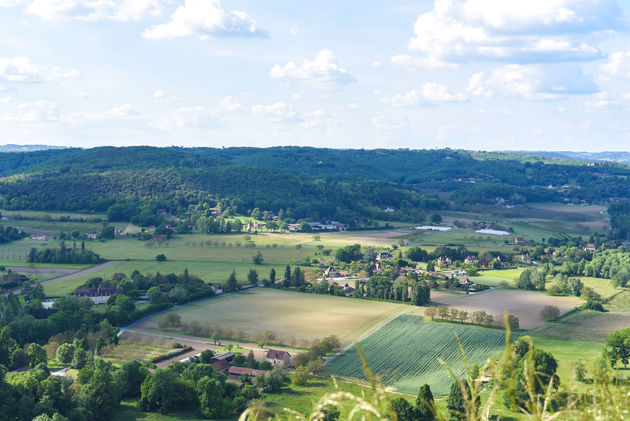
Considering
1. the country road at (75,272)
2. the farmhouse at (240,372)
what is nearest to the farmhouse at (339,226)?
the country road at (75,272)

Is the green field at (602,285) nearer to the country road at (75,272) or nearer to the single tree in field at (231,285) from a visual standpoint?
the single tree in field at (231,285)

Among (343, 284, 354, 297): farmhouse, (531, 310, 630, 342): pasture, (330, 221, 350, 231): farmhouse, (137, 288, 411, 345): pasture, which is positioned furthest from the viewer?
(330, 221, 350, 231): farmhouse

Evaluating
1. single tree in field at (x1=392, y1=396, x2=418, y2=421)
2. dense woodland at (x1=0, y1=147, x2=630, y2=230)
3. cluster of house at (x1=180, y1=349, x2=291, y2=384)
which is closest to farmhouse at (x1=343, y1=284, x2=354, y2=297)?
cluster of house at (x1=180, y1=349, x2=291, y2=384)

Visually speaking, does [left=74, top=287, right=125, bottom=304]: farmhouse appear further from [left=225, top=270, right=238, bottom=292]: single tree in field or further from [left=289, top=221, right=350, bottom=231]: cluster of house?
[left=289, top=221, right=350, bottom=231]: cluster of house

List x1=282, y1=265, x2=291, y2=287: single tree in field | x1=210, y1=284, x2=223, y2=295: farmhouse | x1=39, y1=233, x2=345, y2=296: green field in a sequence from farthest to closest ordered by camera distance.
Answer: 1. x1=39, y1=233, x2=345, y2=296: green field
2. x1=282, y1=265, x2=291, y2=287: single tree in field
3. x1=210, y1=284, x2=223, y2=295: farmhouse

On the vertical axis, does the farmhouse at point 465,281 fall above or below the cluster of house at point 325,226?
below

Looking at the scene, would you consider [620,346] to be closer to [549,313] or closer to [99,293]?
[549,313]

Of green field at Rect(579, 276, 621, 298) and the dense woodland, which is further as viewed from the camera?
the dense woodland
